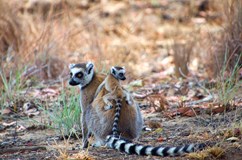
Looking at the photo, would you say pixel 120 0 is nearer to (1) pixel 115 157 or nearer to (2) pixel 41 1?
(2) pixel 41 1

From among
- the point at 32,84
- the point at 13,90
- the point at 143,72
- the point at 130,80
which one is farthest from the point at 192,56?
the point at 13,90

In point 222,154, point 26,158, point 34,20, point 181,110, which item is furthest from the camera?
point 34,20

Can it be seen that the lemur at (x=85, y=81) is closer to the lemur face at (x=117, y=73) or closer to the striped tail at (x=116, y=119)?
the lemur face at (x=117, y=73)

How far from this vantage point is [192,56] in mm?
12516

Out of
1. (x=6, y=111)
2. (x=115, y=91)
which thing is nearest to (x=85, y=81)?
(x=115, y=91)

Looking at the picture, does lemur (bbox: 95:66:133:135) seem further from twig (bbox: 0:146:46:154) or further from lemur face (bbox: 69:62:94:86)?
twig (bbox: 0:146:46:154)

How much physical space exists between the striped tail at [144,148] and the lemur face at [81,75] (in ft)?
3.62

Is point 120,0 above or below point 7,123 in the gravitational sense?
above

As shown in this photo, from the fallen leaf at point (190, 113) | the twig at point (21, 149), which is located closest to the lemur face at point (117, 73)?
the twig at point (21, 149)

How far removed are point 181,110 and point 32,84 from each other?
3.94 metres

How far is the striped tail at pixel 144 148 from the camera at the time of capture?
5.59m

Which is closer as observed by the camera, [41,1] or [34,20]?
[34,20]

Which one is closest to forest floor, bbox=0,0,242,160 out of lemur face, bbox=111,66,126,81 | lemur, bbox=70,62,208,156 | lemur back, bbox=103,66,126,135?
lemur, bbox=70,62,208,156

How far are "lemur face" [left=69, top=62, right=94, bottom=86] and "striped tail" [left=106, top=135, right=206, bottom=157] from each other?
43.4 inches
